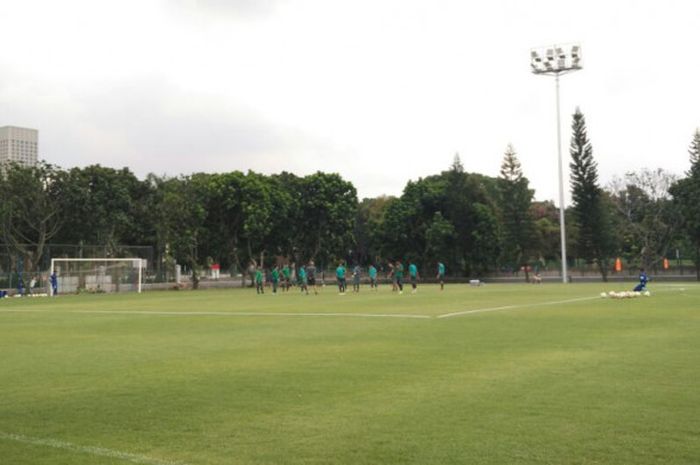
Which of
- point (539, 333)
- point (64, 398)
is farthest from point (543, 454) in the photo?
point (539, 333)

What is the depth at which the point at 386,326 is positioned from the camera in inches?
675

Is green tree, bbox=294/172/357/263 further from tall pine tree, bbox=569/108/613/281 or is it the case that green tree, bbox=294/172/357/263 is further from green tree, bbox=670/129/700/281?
green tree, bbox=670/129/700/281

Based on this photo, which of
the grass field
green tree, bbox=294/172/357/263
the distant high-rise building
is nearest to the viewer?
the grass field

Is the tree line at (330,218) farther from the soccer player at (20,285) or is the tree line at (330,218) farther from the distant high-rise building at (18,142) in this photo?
the distant high-rise building at (18,142)

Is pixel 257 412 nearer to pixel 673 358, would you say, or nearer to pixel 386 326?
pixel 673 358

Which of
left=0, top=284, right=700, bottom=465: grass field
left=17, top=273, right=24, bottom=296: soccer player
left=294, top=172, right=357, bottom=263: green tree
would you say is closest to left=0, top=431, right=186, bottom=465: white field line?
left=0, top=284, right=700, bottom=465: grass field

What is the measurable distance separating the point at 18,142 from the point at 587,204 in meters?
58.1

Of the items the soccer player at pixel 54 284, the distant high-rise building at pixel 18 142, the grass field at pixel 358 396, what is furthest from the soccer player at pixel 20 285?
the grass field at pixel 358 396

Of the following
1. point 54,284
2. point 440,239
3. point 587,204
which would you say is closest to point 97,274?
point 54,284

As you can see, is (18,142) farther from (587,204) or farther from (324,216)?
(587,204)

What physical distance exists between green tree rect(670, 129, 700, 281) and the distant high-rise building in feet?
204

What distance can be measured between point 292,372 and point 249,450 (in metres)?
4.15

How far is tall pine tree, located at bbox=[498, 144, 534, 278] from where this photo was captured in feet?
249

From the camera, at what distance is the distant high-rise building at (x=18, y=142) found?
62.0 m
